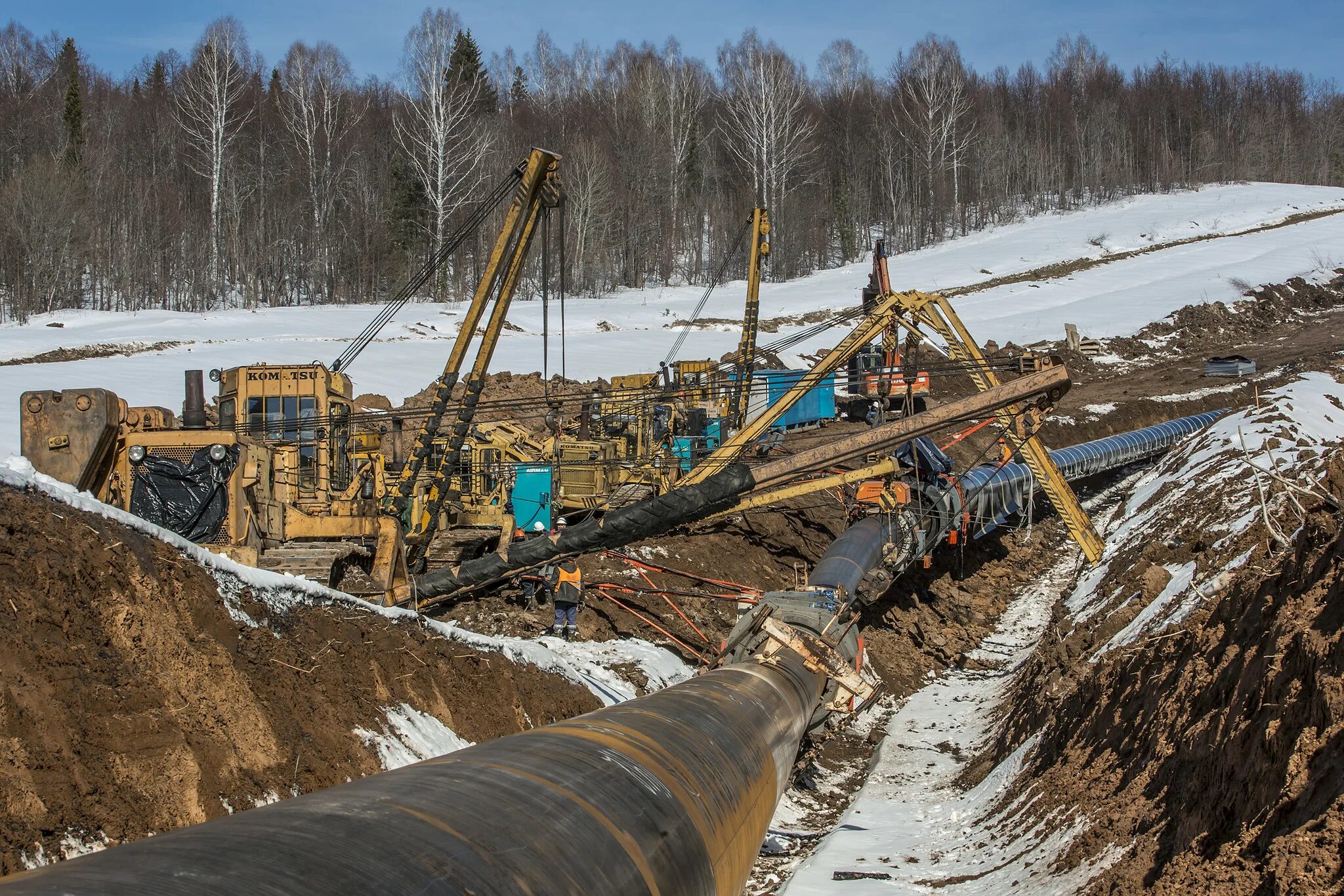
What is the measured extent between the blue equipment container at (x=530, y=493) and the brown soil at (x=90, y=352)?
74.8 ft

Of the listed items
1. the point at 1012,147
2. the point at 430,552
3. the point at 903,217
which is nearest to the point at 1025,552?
the point at 430,552

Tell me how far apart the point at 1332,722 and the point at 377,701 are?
304 inches

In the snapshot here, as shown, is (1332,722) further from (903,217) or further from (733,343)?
(903,217)

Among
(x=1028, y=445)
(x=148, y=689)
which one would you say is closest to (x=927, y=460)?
(x=1028, y=445)

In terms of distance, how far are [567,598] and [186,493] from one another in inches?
247

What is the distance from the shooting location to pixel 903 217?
314 feet

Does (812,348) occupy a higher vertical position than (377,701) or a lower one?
higher

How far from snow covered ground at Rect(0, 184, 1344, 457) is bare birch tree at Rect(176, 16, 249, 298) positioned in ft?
31.2

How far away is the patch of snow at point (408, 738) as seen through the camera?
9992 millimetres

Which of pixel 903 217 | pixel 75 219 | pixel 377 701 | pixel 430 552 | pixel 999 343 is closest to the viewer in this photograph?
pixel 377 701

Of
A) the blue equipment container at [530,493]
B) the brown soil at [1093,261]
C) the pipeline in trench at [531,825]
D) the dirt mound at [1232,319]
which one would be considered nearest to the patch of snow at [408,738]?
the pipeline in trench at [531,825]

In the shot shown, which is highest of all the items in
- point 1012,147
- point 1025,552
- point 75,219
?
point 1012,147

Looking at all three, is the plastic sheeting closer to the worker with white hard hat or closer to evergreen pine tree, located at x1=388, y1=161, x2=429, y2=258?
the worker with white hard hat

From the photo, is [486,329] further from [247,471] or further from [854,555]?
[854,555]
